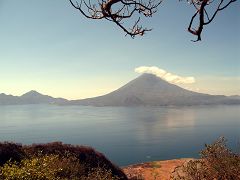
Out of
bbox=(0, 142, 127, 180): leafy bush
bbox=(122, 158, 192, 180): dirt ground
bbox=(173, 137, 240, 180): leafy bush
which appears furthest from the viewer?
bbox=(122, 158, 192, 180): dirt ground

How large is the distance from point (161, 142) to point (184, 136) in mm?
17814

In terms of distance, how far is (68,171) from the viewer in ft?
59.2

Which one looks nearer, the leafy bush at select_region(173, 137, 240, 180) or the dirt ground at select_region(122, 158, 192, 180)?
the leafy bush at select_region(173, 137, 240, 180)

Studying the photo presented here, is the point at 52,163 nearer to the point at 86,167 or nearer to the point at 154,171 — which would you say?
the point at 86,167

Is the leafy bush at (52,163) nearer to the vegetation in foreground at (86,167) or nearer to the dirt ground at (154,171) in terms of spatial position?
the vegetation in foreground at (86,167)

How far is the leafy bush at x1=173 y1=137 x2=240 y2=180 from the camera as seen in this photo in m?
15.8

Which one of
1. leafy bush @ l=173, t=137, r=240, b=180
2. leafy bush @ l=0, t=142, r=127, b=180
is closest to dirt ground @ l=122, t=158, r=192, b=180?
leafy bush @ l=0, t=142, r=127, b=180

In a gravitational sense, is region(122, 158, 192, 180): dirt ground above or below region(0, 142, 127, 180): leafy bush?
below

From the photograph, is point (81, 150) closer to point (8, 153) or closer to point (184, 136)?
point (8, 153)

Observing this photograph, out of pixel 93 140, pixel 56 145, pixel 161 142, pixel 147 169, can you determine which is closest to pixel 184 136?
pixel 161 142

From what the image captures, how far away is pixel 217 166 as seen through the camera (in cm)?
1631

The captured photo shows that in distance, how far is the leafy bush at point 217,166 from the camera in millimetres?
15755

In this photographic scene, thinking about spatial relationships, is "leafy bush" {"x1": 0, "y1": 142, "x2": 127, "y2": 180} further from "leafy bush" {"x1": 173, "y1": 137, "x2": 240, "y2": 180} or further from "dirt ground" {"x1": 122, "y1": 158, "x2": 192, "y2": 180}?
"leafy bush" {"x1": 173, "y1": 137, "x2": 240, "y2": 180}

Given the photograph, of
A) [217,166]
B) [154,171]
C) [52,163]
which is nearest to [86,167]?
[52,163]
